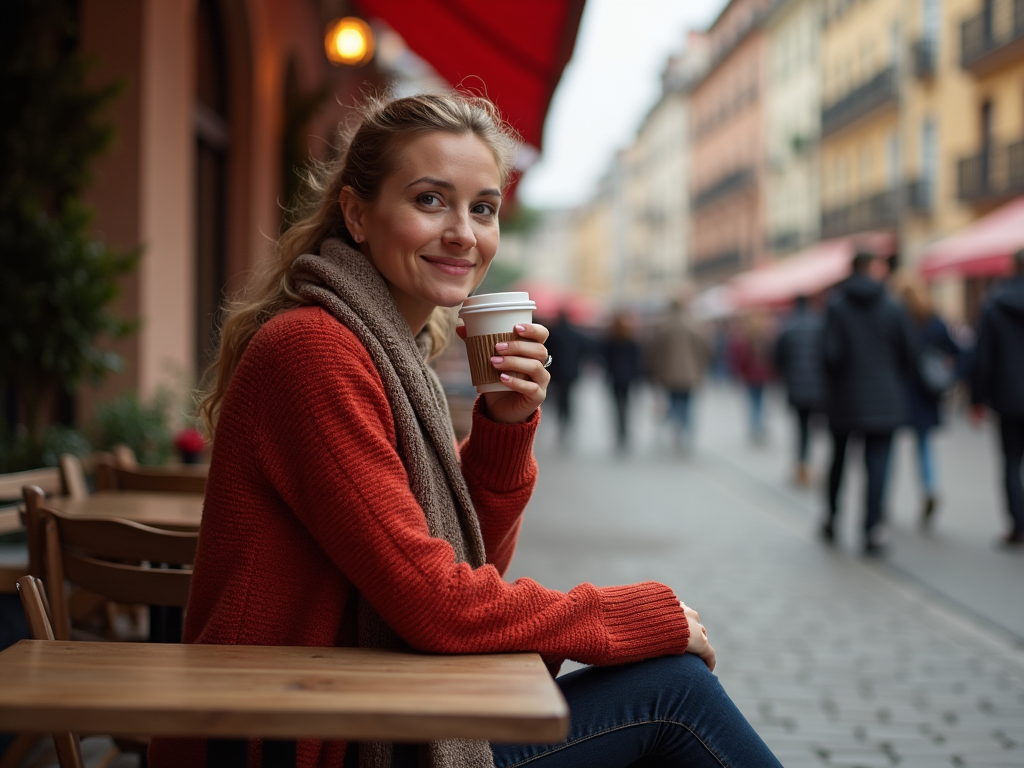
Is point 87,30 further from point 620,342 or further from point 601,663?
point 620,342

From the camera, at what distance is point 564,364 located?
1514 centimetres

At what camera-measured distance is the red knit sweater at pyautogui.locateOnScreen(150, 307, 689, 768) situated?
1682mm

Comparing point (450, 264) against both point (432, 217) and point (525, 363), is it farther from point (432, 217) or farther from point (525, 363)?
point (525, 363)

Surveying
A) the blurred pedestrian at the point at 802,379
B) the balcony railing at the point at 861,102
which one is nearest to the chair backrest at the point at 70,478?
the blurred pedestrian at the point at 802,379

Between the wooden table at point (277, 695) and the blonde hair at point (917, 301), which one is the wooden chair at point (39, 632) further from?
the blonde hair at point (917, 301)

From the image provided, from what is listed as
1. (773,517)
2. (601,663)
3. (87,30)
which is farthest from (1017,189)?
(601,663)

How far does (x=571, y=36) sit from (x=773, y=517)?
169 inches

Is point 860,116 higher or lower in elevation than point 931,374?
higher

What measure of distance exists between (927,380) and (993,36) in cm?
2065

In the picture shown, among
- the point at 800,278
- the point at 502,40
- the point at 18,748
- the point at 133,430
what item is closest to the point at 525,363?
the point at 18,748

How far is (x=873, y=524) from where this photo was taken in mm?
7004

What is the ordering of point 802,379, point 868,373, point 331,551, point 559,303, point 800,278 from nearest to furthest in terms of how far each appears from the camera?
point 331,551 → point 868,373 → point 802,379 → point 800,278 → point 559,303

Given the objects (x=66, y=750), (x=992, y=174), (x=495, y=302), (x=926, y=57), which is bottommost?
(x=66, y=750)

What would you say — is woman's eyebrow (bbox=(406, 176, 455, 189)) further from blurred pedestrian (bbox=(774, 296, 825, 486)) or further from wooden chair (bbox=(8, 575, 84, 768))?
blurred pedestrian (bbox=(774, 296, 825, 486))
